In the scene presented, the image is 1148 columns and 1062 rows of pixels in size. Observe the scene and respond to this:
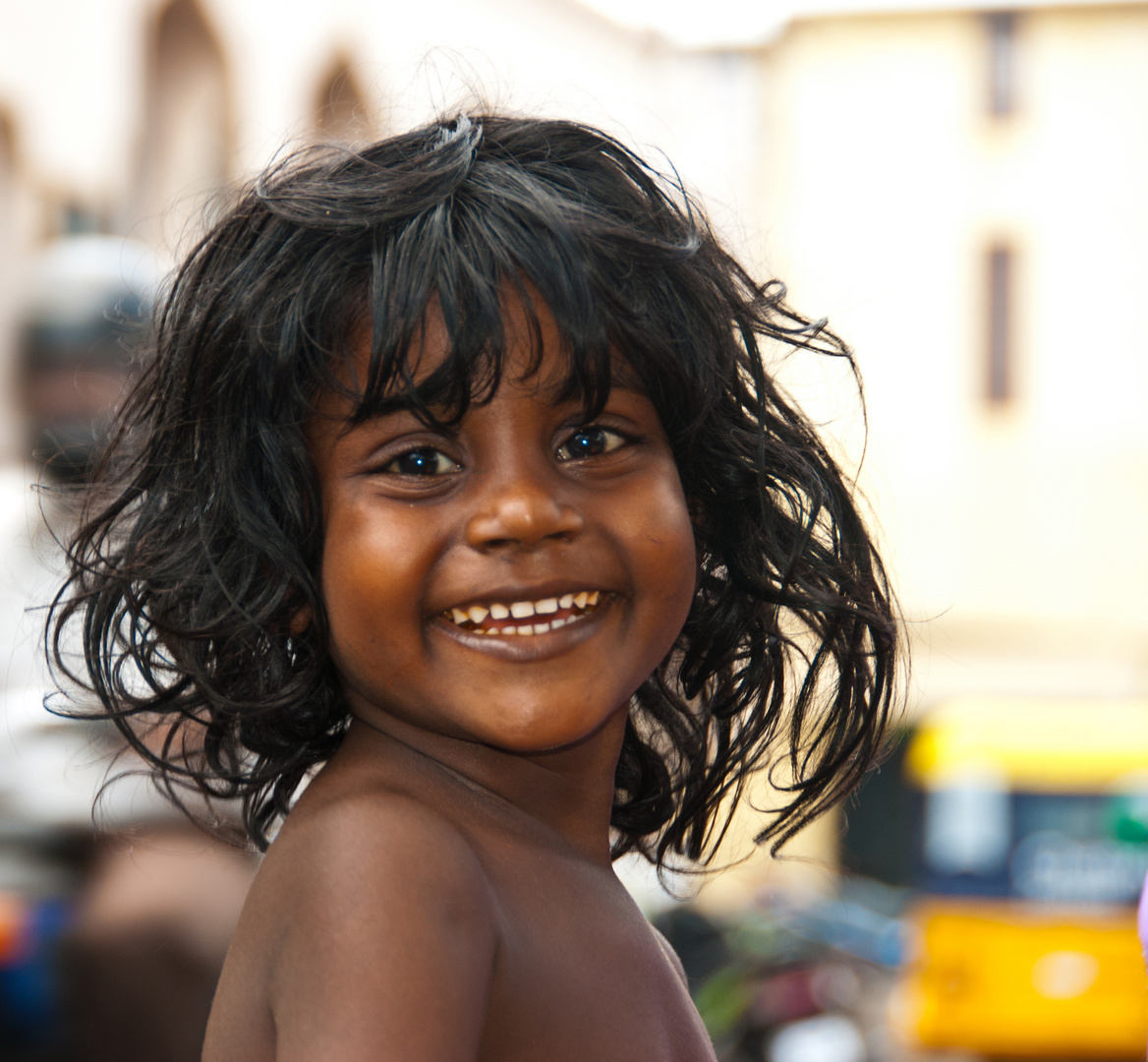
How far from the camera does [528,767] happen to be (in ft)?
4.34

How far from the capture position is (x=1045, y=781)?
30.6 ft

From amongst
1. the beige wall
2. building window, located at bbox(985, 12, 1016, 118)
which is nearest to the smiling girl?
the beige wall

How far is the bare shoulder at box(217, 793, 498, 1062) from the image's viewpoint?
3.30ft

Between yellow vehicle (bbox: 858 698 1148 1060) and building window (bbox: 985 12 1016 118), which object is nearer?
yellow vehicle (bbox: 858 698 1148 1060)

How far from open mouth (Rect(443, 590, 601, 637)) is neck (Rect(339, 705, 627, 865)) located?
0.10 meters

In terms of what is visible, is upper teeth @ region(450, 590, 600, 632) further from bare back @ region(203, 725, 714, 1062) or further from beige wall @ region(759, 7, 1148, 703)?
beige wall @ region(759, 7, 1148, 703)

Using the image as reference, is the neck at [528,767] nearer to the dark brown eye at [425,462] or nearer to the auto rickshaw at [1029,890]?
the dark brown eye at [425,462]

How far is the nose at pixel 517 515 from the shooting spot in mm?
1181

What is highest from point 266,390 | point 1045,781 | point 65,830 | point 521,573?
point 266,390

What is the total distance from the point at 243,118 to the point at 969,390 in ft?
27.5

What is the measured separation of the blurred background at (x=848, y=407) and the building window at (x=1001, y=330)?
0.03 meters

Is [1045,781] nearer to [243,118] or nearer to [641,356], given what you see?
[243,118]

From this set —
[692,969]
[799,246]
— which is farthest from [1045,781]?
[799,246]

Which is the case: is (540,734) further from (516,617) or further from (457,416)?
(457,416)
